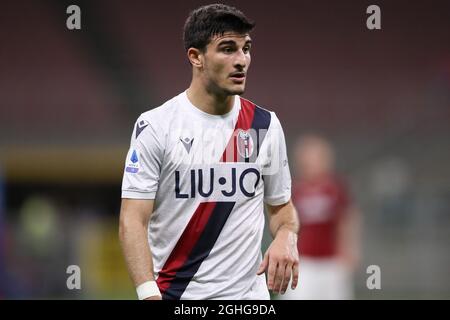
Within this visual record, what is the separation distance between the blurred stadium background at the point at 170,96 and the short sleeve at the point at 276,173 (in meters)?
8.03

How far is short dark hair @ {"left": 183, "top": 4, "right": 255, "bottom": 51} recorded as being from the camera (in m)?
4.23

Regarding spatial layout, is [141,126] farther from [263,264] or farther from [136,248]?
[263,264]

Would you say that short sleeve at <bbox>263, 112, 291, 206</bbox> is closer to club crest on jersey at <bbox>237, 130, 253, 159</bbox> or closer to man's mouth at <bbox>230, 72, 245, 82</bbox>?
club crest on jersey at <bbox>237, 130, 253, 159</bbox>

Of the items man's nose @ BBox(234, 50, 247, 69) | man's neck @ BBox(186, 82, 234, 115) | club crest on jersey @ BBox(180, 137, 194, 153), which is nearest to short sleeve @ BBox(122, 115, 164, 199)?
club crest on jersey @ BBox(180, 137, 194, 153)

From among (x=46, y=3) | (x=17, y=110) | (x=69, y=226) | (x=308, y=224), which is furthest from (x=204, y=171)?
(x=46, y=3)

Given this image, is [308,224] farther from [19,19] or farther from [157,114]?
[19,19]

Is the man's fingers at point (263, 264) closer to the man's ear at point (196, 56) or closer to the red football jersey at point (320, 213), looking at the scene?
the man's ear at point (196, 56)

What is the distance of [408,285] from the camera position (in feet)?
40.1

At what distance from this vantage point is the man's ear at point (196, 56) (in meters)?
4.32

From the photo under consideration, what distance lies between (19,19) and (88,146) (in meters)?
3.19

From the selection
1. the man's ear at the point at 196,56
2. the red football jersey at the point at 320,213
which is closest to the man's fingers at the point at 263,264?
the man's ear at the point at 196,56

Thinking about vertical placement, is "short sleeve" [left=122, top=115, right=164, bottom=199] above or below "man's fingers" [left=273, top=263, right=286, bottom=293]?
above

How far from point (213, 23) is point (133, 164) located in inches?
30.0

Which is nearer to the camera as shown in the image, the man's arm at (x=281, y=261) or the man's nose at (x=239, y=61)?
the man's arm at (x=281, y=261)
